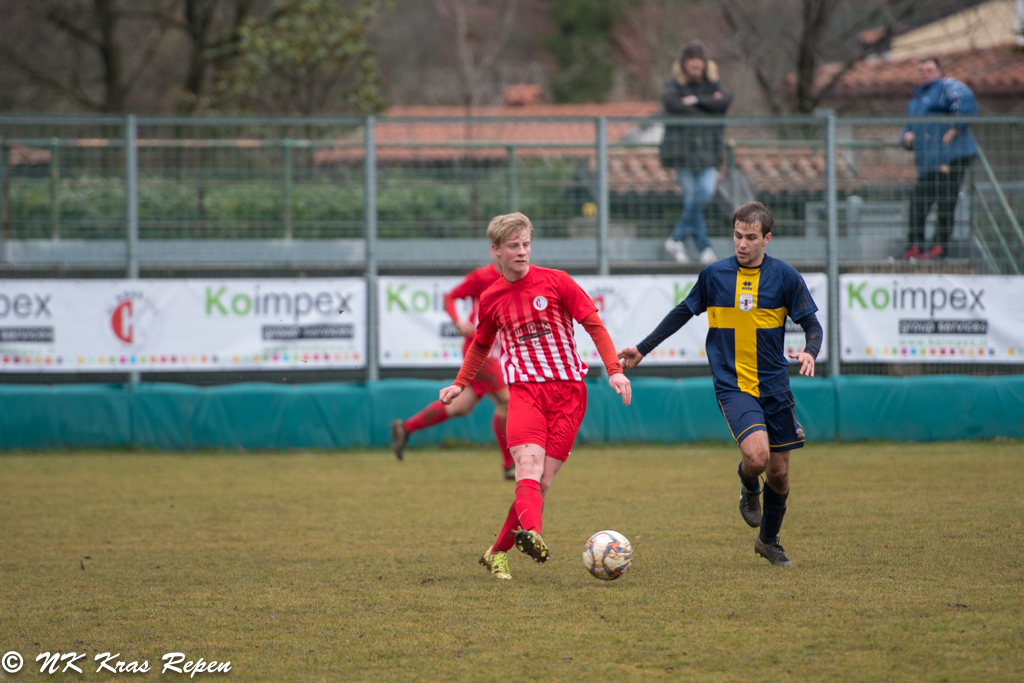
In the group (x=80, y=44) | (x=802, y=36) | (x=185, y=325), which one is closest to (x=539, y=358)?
(x=185, y=325)

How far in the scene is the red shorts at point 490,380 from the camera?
9273 millimetres

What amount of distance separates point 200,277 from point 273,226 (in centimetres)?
102

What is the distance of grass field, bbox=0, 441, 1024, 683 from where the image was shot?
3965 millimetres

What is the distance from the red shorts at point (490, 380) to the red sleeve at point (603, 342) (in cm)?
389

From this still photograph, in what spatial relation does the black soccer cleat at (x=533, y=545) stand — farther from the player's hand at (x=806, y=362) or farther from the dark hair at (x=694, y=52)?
the dark hair at (x=694, y=52)

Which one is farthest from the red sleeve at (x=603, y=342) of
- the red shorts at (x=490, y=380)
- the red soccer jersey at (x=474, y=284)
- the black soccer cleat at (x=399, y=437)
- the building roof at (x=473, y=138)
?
the building roof at (x=473, y=138)

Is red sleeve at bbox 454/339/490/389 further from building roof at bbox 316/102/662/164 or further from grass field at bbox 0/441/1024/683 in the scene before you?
building roof at bbox 316/102/662/164

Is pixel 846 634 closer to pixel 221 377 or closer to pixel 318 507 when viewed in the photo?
pixel 318 507

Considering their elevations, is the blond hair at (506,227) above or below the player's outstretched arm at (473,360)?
above

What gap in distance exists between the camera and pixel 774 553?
18.2 ft

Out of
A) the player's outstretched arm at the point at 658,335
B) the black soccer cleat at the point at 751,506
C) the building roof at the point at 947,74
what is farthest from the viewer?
the building roof at the point at 947,74

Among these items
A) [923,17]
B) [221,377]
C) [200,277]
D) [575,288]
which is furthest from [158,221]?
[923,17]

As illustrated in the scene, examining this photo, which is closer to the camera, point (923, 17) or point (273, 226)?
point (273, 226)

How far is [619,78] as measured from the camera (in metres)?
38.4
